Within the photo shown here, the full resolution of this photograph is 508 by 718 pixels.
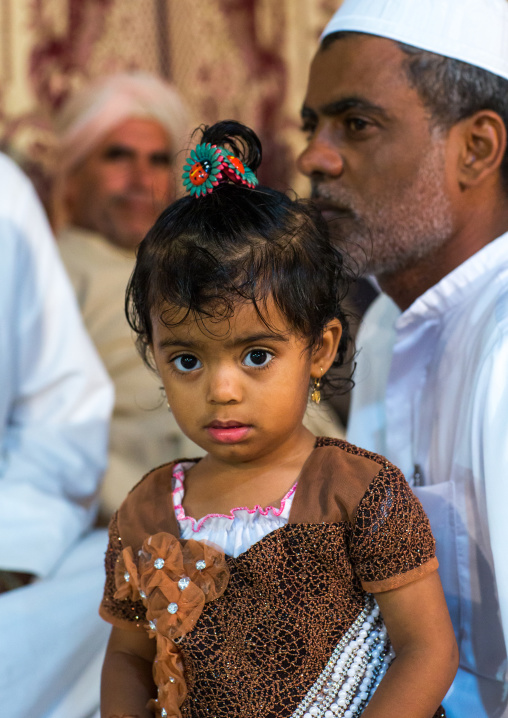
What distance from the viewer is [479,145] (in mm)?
1916

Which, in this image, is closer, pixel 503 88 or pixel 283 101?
pixel 503 88

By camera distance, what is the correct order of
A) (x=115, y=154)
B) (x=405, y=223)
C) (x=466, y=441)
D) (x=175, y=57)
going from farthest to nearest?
(x=115, y=154)
(x=175, y=57)
(x=405, y=223)
(x=466, y=441)

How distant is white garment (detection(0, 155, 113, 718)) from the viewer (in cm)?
203

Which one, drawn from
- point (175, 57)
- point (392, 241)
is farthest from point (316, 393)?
point (175, 57)

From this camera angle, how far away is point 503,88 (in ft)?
6.31

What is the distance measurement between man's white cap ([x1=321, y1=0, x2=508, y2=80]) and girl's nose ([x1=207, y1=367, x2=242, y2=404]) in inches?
42.9

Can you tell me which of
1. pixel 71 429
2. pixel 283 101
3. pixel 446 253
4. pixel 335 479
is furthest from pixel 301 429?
pixel 283 101

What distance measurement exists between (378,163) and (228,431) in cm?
94

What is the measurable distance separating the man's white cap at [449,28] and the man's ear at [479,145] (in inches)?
4.5

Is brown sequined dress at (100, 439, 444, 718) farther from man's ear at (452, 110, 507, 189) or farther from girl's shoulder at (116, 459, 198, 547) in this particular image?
man's ear at (452, 110, 507, 189)

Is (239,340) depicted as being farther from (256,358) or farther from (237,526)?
(237,526)

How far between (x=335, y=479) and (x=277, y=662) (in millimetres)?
284

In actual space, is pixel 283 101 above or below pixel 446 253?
above

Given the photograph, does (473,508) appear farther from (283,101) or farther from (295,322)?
(283,101)
